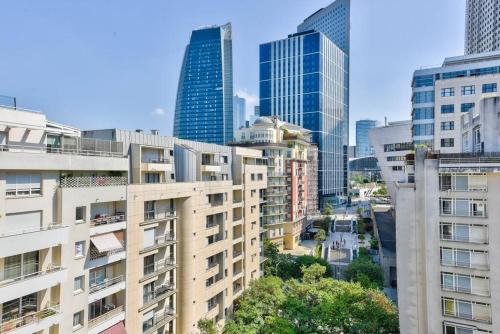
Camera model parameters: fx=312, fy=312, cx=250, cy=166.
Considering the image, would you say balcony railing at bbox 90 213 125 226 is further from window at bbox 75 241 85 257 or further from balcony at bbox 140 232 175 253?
balcony at bbox 140 232 175 253

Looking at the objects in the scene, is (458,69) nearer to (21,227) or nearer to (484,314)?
(484,314)

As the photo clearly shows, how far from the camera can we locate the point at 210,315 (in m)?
37.1

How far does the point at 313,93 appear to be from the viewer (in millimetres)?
139875

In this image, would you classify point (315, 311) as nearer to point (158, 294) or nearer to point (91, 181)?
point (158, 294)

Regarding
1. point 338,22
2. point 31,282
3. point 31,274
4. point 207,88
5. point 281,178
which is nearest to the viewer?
point 31,282

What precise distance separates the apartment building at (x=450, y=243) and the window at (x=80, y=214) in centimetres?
2600

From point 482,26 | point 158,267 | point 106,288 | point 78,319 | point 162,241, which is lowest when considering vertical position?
point 78,319

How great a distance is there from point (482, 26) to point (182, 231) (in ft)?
541

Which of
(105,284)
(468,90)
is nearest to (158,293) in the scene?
(105,284)

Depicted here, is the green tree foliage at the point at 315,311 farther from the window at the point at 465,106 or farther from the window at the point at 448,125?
the window at the point at 465,106

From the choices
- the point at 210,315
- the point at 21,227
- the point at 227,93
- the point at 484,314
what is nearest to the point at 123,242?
the point at 21,227

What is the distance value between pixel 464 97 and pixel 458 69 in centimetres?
1071

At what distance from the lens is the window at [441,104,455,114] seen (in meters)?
50.3

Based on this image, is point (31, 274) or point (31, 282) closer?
point (31, 282)
